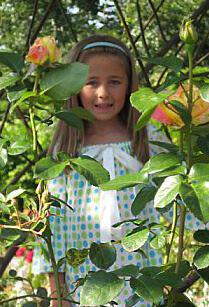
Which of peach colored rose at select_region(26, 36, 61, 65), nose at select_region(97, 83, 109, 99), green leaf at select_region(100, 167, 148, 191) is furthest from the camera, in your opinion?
nose at select_region(97, 83, 109, 99)

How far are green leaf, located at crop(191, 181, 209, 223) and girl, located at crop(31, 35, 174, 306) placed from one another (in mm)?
850

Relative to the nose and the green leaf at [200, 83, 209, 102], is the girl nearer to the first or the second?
the nose

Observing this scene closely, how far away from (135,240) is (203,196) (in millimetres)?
149

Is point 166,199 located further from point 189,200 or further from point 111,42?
point 111,42

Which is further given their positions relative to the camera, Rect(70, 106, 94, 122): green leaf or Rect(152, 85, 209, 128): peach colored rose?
Rect(70, 106, 94, 122): green leaf

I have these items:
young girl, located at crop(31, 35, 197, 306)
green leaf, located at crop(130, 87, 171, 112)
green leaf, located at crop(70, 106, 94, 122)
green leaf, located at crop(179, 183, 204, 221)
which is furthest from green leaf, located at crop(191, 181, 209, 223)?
young girl, located at crop(31, 35, 197, 306)

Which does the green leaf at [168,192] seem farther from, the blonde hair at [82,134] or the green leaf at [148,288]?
the blonde hair at [82,134]

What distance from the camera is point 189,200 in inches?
30.9

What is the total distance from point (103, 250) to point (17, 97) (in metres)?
0.25

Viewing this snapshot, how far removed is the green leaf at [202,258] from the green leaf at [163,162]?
119 millimetres

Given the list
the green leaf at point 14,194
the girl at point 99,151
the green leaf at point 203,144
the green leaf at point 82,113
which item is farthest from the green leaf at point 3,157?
the girl at point 99,151

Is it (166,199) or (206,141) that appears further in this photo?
(206,141)

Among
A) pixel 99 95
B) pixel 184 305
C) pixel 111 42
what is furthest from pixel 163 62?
pixel 111 42

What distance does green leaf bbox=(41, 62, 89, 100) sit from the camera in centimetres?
93
